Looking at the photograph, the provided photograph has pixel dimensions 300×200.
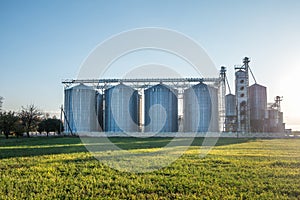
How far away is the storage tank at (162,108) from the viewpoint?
50.6 m

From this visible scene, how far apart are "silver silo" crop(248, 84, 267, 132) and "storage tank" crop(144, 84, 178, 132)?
1414cm

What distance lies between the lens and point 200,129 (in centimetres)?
5006

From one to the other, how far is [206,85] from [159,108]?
27.6 ft

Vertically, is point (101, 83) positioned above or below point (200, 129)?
above

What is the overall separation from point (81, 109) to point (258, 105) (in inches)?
1202

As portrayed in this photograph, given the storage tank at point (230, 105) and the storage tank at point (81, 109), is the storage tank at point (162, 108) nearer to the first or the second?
the storage tank at point (81, 109)

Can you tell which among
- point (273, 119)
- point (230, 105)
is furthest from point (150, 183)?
point (273, 119)

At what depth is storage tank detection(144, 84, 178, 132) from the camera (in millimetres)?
50562

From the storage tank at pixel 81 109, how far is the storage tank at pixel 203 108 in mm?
16193

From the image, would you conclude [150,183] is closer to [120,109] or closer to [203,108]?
[203,108]

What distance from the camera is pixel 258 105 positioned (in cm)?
5481

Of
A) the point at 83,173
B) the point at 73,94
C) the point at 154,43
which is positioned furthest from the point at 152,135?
the point at 83,173

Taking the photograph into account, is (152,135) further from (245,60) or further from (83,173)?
(83,173)

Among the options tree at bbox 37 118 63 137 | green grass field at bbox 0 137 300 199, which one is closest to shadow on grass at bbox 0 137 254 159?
green grass field at bbox 0 137 300 199
